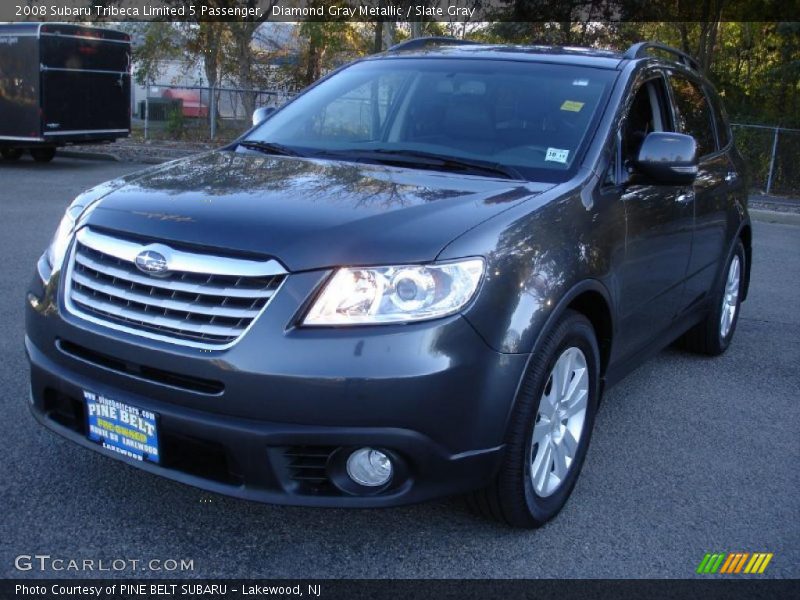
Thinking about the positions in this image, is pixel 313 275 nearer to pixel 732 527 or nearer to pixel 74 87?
pixel 732 527

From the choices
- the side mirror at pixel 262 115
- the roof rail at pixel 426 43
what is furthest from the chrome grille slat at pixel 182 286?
the roof rail at pixel 426 43

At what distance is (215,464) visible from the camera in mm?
3006

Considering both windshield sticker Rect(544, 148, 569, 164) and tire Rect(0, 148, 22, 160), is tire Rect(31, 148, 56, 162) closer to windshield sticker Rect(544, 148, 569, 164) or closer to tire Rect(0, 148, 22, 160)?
tire Rect(0, 148, 22, 160)

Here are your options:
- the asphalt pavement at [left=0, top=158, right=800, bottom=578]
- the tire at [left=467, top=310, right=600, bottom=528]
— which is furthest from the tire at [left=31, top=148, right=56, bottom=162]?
the tire at [left=467, top=310, right=600, bottom=528]

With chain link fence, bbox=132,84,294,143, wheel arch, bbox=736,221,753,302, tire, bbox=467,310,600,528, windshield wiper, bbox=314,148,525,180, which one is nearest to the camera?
tire, bbox=467,310,600,528

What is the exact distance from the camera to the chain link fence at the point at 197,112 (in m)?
23.1

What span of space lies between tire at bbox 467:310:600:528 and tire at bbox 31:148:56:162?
15.8 metres

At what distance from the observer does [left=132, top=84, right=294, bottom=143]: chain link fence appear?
911 inches

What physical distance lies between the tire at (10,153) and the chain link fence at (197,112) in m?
5.48

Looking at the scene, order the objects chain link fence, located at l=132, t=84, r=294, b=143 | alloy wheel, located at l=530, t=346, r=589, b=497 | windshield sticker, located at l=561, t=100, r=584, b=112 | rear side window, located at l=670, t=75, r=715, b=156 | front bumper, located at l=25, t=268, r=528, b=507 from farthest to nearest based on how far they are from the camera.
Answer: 1. chain link fence, located at l=132, t=84, r=294, b=143
2. rear side window, located at l=670, t=75, r=715, b=156
3. windshield sticker, located at l=561, t=100, r=584, b=112
4. alloy wheel, located at l=530, t=346, r=589, b=497
5. front bumper, located at l=25, t=268, r=528, b=507

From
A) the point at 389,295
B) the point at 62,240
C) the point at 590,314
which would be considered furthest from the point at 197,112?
the point at 389,295

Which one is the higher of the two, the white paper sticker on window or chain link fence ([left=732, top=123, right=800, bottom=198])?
the white paper sticker on window

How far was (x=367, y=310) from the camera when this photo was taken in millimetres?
2857

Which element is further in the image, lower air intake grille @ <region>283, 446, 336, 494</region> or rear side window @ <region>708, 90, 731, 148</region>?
rear side window @ <region>708, 90, 731, 148</region>
